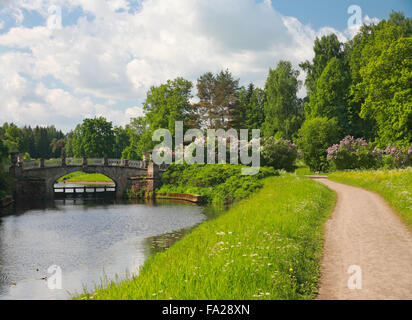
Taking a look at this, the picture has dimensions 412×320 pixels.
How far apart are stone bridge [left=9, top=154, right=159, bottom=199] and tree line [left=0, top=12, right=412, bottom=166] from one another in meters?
3.50

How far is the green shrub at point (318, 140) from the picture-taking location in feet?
130

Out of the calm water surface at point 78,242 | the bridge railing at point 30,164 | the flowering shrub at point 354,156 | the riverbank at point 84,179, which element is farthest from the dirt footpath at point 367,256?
the riverbank at point 84,179

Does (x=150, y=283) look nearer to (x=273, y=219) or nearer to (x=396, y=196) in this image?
(x=273, y=219)

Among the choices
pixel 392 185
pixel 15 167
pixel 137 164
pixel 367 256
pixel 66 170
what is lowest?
pixel 367 256

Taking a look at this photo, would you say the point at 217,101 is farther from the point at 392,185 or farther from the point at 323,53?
the point at 392,185

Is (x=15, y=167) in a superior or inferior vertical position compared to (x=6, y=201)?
superior

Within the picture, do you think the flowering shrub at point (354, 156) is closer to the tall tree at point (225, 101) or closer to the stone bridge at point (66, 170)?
the stone bridge at point (66, 170)

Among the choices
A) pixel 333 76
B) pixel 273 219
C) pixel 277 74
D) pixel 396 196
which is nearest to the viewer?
pixel 273 219

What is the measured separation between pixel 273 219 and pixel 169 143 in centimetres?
3851

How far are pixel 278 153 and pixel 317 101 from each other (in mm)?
13644

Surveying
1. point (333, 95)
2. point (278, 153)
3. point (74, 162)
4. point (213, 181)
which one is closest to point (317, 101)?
point (333, 95)

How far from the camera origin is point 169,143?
48.9 meters

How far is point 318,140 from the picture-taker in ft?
131

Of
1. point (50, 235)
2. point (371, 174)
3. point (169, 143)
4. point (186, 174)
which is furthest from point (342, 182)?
point (169, 143)
